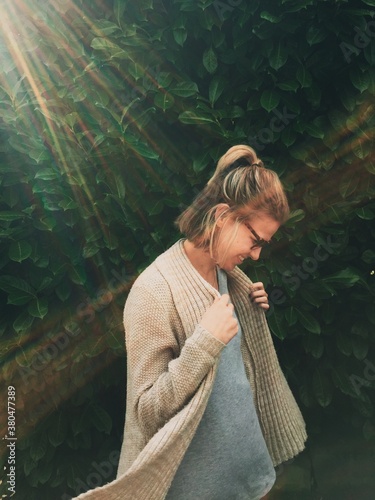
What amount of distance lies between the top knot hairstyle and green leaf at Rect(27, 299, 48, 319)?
1.13m

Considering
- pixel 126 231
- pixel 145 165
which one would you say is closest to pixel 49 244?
pixel 126 231

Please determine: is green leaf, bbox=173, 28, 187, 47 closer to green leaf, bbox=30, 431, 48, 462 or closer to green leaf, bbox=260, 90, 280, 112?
green leaf, bbox=260, 90, 280, 112

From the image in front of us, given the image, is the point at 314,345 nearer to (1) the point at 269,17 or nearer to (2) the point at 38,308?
(2) the point at 38,308

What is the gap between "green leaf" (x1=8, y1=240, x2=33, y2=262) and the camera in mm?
3219

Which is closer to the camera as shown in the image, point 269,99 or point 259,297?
point 259,297

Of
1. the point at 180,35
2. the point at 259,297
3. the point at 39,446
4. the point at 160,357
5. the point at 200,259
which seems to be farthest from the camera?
the point at 39,446

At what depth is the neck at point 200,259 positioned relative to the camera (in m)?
2.41

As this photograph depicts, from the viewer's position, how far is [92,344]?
328 centimetres

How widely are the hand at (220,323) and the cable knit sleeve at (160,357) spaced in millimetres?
22

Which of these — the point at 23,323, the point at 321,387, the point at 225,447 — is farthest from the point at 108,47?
the point at 321,387

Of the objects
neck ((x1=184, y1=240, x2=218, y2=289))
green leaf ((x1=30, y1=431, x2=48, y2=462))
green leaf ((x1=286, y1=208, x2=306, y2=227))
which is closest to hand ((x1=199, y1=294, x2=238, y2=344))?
neck ((x1=184, y1=240, x2=218, y2=289))

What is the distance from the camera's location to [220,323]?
2100 mm

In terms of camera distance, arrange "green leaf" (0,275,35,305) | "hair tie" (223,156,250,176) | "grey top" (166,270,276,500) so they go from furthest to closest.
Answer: "green leaf" (0,275,35,305) < "hair tie" (223,156,250,176) < "grey top" (166,270,276,500)

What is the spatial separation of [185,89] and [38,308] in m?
1.27
